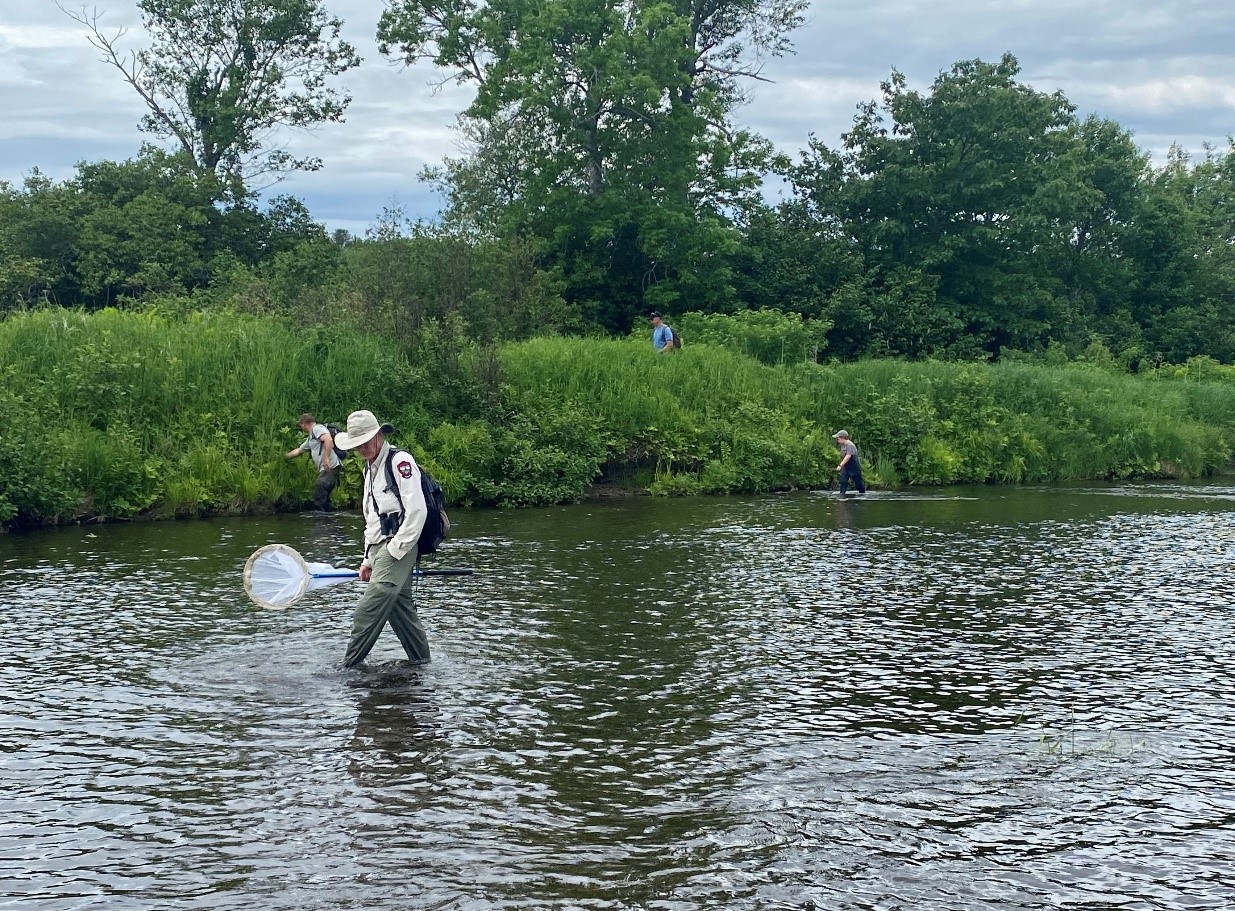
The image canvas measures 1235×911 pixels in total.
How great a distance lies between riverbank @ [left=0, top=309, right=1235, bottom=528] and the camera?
76.9ft

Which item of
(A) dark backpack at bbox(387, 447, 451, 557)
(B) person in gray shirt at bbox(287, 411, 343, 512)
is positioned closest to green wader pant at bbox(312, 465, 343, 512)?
(B) person in gray shirt at bbox(287, 411, 343, 512)

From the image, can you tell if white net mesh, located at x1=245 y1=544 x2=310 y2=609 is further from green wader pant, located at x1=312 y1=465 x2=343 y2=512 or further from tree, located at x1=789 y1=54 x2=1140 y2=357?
tree, located at x1=789 y1=54 x2=1140 y2=357

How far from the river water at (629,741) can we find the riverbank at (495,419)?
18.5 feet

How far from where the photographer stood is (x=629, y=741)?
9.41m

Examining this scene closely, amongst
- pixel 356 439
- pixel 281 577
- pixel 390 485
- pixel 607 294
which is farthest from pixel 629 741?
pixel 607 294

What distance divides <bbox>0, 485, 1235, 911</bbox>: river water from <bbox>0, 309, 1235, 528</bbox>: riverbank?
5.63m

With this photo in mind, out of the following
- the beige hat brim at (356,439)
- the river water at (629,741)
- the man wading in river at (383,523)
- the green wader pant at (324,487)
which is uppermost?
the beige hat brim at (356,439)

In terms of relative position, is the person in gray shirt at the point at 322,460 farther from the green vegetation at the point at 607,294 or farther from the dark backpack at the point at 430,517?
the dark backpack at the point at 430,517

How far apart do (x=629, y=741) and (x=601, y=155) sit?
1512 inches

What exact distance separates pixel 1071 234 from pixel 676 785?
5781 cm

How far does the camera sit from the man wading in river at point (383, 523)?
1098 cm

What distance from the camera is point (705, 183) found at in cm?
4750

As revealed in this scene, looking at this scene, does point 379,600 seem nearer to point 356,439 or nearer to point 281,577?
point 356,439

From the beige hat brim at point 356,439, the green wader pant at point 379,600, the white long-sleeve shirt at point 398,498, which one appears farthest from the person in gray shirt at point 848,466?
the beige hat brim at point 356,439
